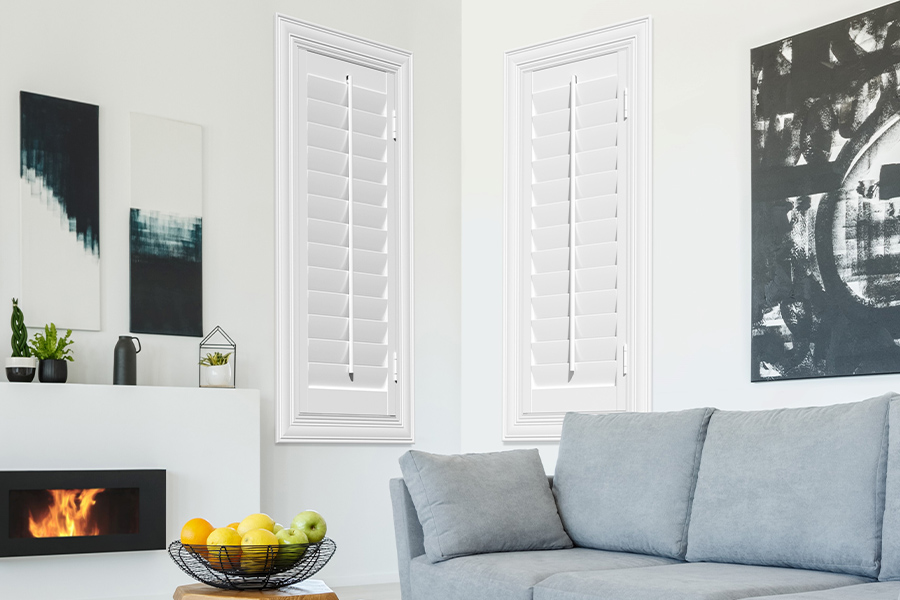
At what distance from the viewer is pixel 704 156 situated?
437 cm

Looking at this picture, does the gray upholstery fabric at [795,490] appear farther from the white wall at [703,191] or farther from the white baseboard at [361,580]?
the white baseboard at [361,580]

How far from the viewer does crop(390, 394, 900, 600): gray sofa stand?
98.6 inches

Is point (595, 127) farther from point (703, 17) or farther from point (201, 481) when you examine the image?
point (201, 481)

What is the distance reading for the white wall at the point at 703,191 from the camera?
4113 mm

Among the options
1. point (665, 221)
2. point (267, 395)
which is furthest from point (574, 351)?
point (267, 395)

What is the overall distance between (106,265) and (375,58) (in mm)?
1864

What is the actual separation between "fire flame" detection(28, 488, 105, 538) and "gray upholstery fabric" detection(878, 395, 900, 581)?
2.94m

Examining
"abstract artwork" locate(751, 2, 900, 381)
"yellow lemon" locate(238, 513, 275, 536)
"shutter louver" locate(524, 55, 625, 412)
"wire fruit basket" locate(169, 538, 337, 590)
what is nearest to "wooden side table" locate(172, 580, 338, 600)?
"wire fruit basket" locate(169, 538, 337, 590)

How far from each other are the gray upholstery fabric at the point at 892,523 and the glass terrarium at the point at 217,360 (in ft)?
9.35

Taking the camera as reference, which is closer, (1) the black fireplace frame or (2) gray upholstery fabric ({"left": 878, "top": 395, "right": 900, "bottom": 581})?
(2) gray upholstery fabric ({"left": 878, "top": 395, "right": 900, "bottom": 581})

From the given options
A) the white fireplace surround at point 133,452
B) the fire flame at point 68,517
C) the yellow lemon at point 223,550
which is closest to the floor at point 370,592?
the white fireplace surround at point 133,452

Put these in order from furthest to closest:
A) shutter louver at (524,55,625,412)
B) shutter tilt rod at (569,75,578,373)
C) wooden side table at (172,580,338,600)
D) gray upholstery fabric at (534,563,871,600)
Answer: shutter tilt rod at (569,75,578,373) < shutter louver at (524,55,625,412) < gray upholstery fabric at (534,563,871,600) < wooden side table at (172,580,338,600)

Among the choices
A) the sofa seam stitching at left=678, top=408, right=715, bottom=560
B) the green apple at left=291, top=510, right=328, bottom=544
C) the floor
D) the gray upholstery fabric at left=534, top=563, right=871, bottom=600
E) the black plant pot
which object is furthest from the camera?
the floor

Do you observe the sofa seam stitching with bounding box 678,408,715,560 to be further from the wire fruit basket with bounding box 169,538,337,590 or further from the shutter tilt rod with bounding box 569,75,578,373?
the shutter tilt rod with bounding box 569,75,578,373
